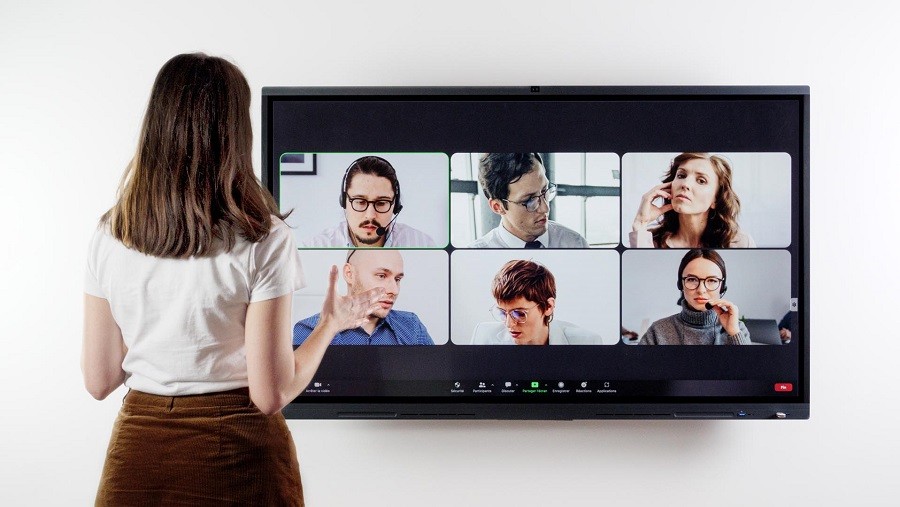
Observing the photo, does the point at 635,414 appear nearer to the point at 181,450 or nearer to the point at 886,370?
the point at 886,370

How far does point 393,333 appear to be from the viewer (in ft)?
7.93

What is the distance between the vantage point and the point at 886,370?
8.38ft

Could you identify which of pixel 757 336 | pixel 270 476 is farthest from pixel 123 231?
pixel 757 336

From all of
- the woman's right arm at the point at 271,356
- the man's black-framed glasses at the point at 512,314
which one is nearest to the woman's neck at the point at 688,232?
the man's black-framed glasses at the point at 512,314

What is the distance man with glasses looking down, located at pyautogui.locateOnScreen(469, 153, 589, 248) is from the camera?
2.40 metres

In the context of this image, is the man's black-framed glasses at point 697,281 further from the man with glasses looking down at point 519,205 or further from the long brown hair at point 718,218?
the man with glasses looking down at point 519,205

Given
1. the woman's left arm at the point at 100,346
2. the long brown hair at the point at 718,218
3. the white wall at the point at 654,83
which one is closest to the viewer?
the woman's left arm at the point at 100,346

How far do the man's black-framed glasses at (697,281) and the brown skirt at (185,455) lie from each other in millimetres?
1505

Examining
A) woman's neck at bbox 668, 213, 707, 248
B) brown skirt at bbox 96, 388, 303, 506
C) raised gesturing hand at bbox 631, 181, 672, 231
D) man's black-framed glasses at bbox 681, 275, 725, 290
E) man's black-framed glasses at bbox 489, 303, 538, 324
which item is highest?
raised gesturing hand at bbox 631, 181, 672, 231

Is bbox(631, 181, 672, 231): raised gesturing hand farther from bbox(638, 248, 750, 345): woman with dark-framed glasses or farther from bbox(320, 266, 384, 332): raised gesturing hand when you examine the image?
bbox(320, 266, 384, 332): raised gesturing hand

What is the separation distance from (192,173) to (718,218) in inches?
66.3

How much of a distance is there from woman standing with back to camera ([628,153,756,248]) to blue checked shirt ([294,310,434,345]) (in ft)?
2.43

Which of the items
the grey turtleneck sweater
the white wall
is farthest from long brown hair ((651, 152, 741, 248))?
the white wall

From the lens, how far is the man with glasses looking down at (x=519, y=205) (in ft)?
7.86
